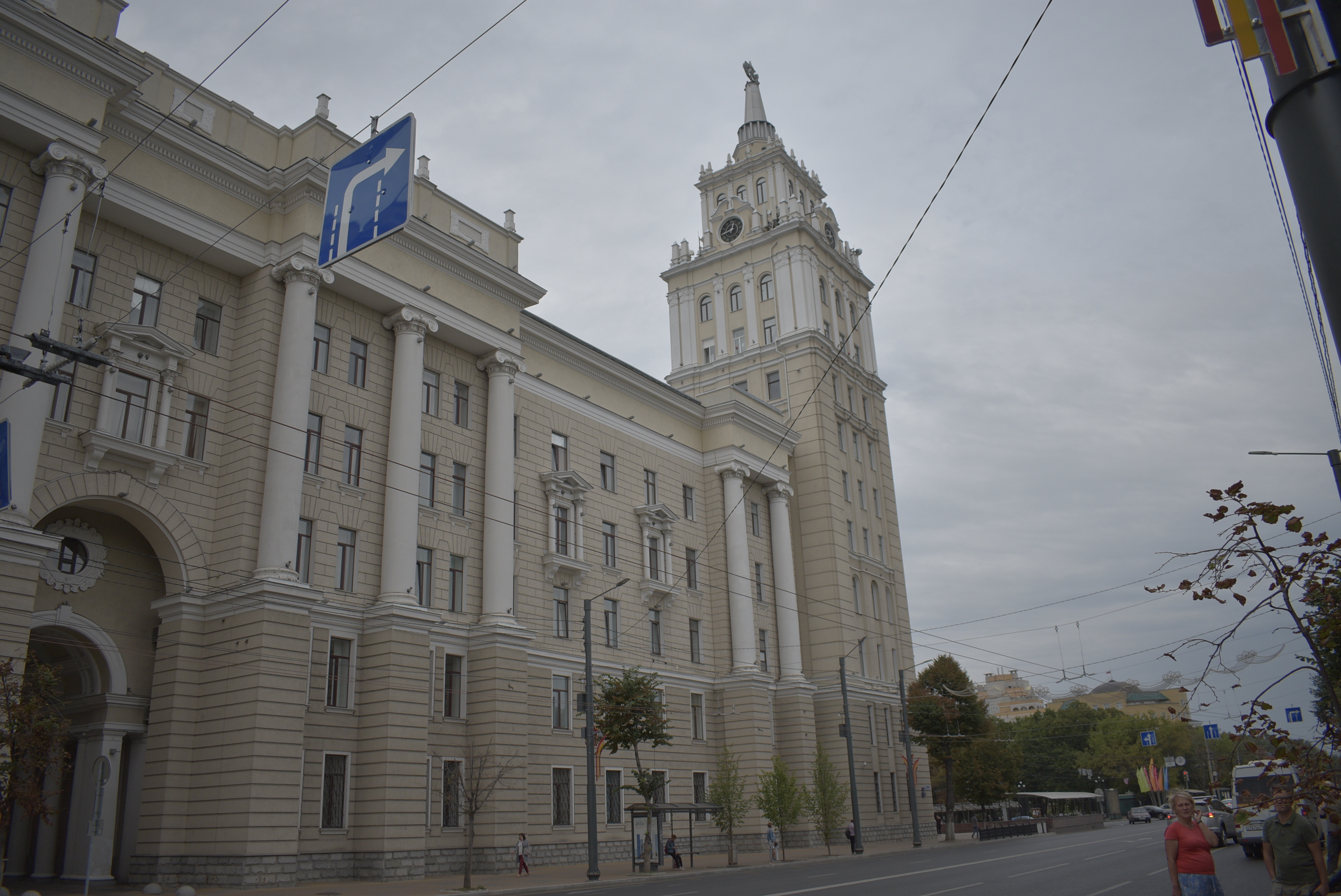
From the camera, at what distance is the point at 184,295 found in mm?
28359

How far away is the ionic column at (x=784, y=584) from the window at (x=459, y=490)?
855 inches

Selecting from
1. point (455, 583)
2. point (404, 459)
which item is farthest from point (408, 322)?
point (455, 583)

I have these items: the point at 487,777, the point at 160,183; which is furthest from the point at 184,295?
the point at 487,777

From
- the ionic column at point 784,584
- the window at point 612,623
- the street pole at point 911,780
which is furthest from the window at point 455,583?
the street pole at point 911,780

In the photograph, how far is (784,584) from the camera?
51156 mm

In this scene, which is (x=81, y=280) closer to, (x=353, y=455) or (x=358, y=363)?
(x=358, y=363)

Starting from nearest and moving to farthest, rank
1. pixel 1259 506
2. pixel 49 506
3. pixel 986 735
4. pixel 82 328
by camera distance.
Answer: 1. pixel 1259 506
2. pixel 49 506
3. pixel 82 328
4. pixel 986 735

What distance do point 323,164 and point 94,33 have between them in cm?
669

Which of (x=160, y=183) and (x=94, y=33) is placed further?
(x=160, y=183)

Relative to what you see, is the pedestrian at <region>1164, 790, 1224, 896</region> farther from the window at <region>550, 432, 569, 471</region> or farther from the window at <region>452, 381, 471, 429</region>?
the window at <region>550, 432, 569, 471</region>

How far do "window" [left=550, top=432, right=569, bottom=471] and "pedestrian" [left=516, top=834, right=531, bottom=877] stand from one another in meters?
15.2

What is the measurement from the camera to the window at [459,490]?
34375 mm

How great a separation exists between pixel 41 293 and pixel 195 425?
6.07 meters

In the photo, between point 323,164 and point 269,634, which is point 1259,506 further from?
point 323,164
